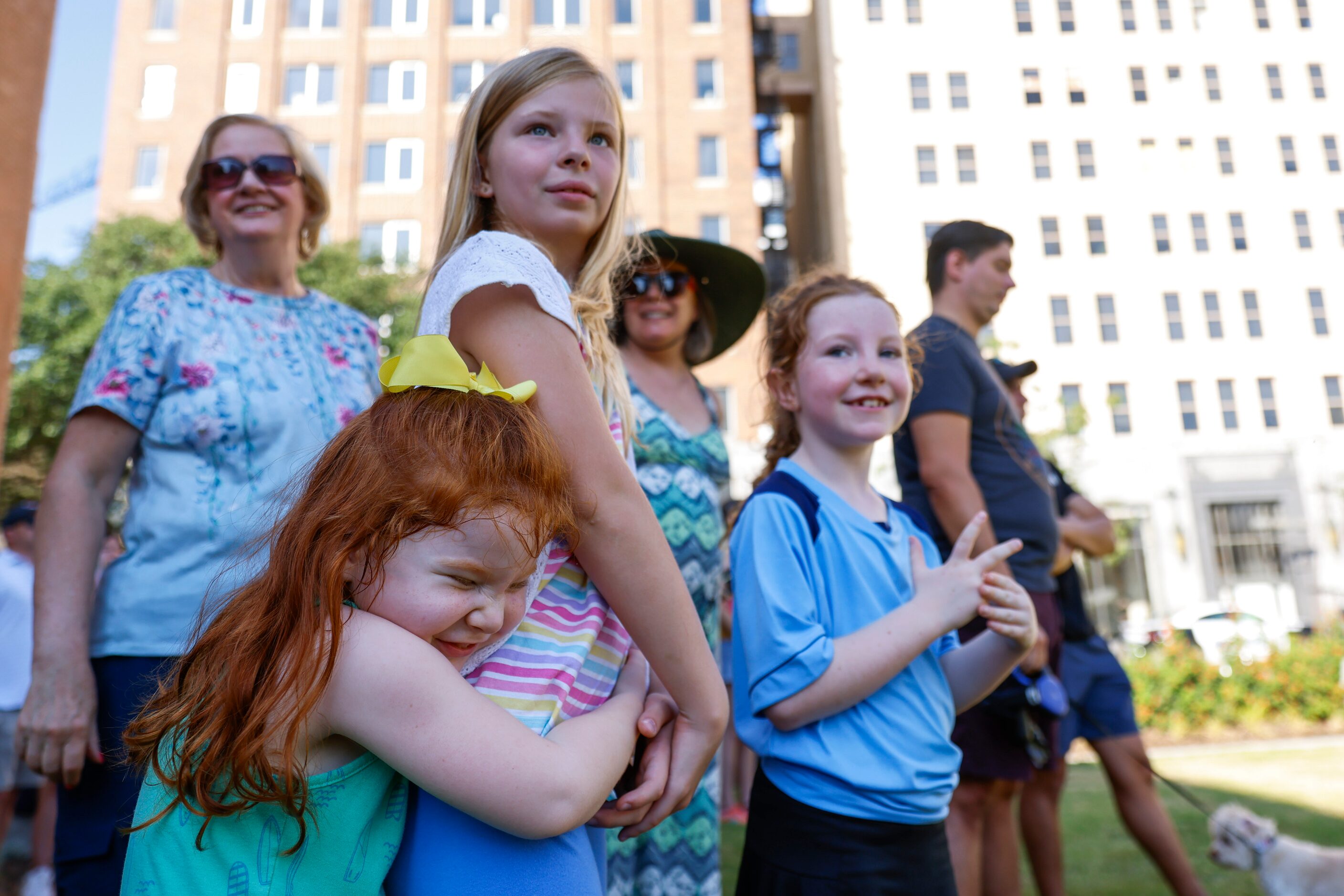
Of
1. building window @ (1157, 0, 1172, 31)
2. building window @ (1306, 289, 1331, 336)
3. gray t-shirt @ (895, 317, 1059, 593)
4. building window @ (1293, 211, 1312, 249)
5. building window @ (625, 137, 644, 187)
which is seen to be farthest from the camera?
building window @ (1157, 0, 1172, 31)

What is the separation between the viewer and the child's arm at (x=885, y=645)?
175 cm

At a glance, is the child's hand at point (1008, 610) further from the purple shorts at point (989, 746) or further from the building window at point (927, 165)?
the building window at point (927, 165)

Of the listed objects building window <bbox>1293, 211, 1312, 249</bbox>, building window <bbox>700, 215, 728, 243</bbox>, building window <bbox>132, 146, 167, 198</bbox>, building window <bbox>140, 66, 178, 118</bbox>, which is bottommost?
building window <bbox>700, 215, 728, 243</bbox>

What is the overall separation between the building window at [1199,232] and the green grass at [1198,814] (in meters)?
29.0

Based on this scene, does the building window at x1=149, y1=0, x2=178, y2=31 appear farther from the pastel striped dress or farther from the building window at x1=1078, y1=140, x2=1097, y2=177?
the pastel striped dress

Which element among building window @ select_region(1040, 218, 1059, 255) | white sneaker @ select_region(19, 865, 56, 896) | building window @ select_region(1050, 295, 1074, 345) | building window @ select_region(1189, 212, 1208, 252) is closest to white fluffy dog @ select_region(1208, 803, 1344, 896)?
white sneaker @ select_region(19, 865, 56, 896)

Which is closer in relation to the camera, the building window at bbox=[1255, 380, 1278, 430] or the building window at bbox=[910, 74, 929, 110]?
the building window at bbox=[1255, 380, 1278, 430]

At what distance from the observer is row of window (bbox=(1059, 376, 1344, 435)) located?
102ft

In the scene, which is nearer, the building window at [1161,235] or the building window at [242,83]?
the building window at [242,83]

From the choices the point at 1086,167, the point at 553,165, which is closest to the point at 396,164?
the point at 1086,167

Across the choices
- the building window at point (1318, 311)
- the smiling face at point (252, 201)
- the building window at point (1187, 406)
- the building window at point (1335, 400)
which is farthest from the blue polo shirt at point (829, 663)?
the building window at point (1318, 311)

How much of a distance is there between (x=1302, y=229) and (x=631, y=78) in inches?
939

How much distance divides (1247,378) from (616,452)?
36.0 m

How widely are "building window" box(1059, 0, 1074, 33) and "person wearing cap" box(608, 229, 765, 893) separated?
122ft
